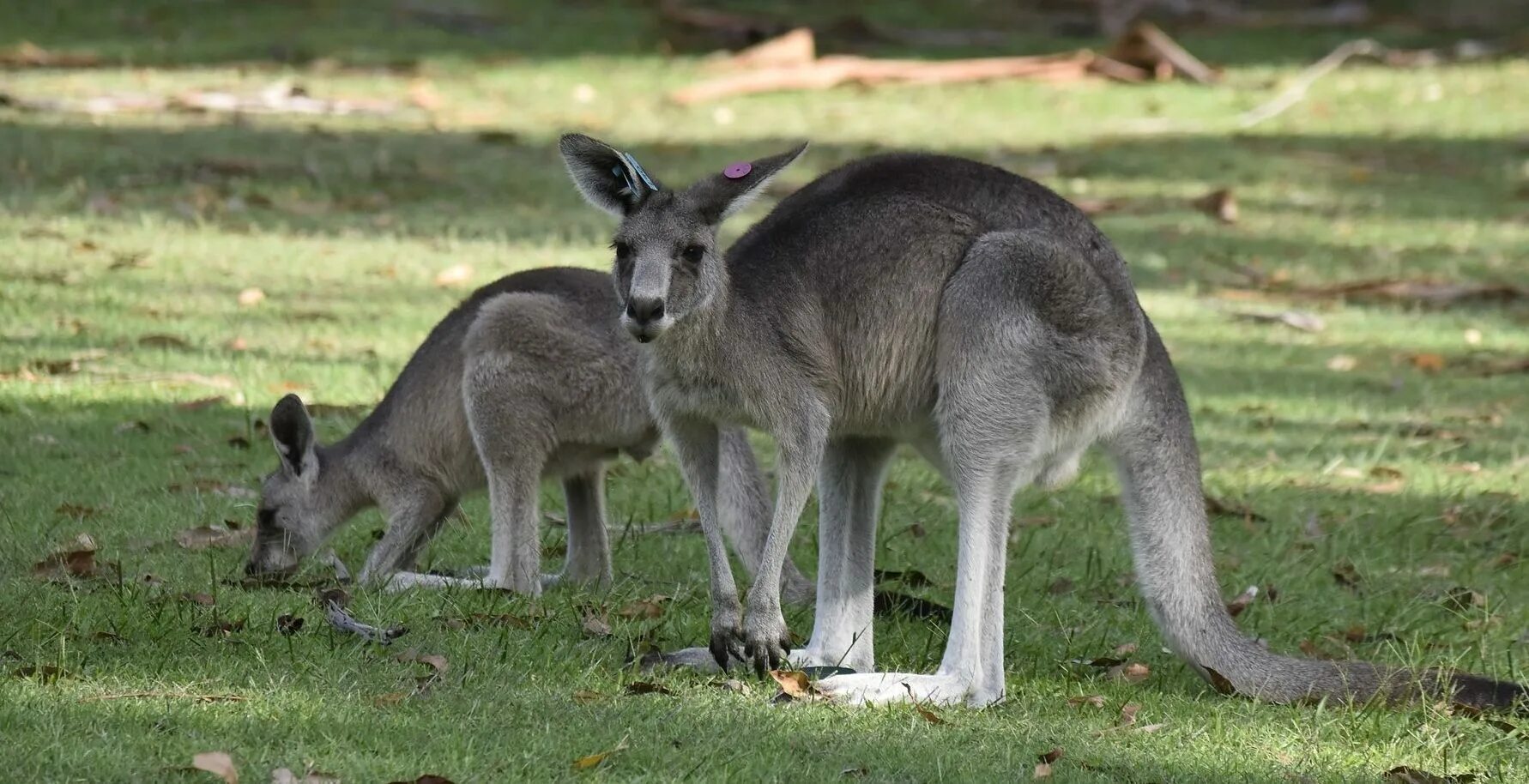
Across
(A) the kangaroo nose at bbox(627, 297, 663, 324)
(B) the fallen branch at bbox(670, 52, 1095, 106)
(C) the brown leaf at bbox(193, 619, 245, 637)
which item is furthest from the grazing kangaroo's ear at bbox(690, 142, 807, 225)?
(B) the fallen branch at bbox(670, 52, 1095, 106)

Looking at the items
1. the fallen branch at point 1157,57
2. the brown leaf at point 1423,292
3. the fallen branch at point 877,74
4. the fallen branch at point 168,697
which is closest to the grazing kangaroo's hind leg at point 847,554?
the fallen branch at point 168,697

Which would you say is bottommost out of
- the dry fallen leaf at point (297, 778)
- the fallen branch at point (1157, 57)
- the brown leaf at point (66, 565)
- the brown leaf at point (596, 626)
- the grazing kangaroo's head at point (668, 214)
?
the dry fallen leaf at point (297, 778)

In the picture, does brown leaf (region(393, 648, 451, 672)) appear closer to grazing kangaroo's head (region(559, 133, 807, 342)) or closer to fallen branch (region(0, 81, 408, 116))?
grazing kangaroo's head (region(559, 133, 807, 342))

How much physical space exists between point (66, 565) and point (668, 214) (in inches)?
73.7

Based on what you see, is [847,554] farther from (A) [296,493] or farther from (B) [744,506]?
(A) [296,493]

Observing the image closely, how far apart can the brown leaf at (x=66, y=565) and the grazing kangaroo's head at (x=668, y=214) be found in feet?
5.46

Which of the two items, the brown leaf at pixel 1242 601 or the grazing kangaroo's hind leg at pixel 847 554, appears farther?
the brown leaf at pixel 1242 601

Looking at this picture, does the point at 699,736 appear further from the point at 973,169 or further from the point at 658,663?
the point at 973,169

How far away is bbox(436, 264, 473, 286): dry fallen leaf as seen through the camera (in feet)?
30.7

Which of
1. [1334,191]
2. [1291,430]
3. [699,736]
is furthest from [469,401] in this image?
[1334,191]

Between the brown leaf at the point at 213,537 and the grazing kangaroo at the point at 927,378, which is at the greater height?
the grazing kangaroo at the point at 927,378

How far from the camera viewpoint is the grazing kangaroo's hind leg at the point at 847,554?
479cm

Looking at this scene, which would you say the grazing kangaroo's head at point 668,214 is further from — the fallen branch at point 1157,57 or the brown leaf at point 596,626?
the fallen branch at point 1157,57

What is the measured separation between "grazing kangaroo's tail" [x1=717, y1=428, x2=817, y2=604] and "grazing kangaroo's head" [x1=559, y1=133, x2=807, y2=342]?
0.94 m
